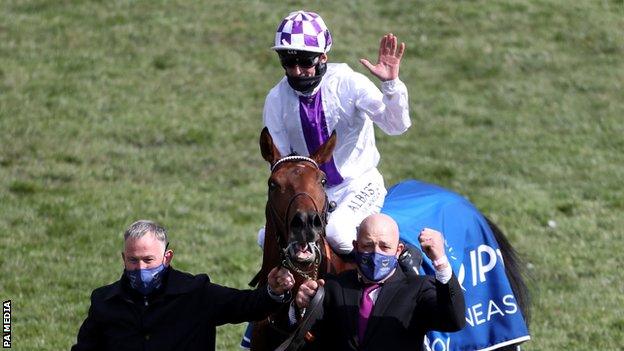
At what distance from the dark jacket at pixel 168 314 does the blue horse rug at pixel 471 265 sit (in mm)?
1885

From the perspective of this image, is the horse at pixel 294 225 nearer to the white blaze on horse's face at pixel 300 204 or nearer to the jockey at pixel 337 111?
the white blaze on horse's face at pixel 300 204

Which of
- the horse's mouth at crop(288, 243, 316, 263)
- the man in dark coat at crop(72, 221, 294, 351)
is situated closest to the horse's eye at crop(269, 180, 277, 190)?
the horse's mouth at crop(288, 243, 316, 263)

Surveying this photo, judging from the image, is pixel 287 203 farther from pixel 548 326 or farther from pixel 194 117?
pixel 194 117

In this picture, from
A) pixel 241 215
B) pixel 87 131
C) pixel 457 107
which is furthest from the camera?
pixel 457 107

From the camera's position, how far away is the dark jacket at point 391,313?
21.0 feet

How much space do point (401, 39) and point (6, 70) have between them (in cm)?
506

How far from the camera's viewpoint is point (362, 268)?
21.2 ft

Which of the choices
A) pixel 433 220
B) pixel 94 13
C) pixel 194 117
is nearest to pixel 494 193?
pixel 194 117

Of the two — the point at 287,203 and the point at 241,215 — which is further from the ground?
the point at 287,203

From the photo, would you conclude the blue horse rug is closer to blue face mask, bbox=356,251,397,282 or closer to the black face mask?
the black face mask

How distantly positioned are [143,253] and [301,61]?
1.71 meters

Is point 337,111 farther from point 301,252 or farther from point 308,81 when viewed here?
point 301,252

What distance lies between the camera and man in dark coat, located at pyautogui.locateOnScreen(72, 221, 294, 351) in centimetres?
639

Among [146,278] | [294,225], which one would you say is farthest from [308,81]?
[146,278]
